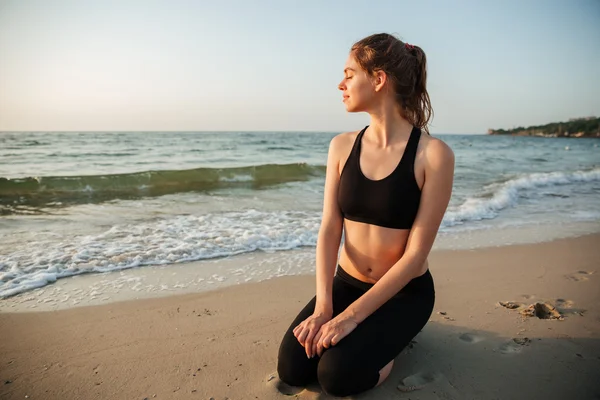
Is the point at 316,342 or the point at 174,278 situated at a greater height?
the point at 316,342

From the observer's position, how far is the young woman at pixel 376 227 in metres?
2.23

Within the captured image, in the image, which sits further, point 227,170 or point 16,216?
point 227,170

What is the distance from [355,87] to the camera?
2506 mm

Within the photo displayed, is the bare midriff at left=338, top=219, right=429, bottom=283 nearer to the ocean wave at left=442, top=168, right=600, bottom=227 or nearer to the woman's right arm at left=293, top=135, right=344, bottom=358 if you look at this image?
the woman's right arm at left=293, top=135, right=344, bottom=358

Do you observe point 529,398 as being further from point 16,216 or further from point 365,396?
point 16,216

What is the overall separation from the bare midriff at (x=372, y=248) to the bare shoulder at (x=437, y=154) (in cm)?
47

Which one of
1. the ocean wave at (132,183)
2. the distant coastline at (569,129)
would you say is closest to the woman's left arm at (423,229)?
the ocean wave at (132,183)

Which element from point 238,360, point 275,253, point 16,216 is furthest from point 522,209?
point 16,216

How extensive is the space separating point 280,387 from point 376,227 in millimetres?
1180

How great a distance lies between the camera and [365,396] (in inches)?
89.3

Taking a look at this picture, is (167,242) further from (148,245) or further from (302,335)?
(302,335)

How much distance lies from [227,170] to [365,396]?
14174 mm

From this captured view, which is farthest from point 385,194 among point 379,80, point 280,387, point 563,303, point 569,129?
point 569,129

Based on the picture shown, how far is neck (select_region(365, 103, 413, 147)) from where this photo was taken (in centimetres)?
256
